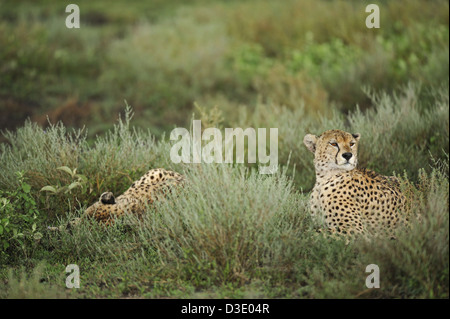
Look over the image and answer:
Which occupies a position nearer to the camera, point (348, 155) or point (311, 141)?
point (348, 155)

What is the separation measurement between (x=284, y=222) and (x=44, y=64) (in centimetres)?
790

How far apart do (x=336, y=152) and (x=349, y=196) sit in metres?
0.36

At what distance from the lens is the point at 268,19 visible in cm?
1434

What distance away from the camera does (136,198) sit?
5438mm

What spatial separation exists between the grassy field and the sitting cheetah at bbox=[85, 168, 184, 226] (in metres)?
0.12

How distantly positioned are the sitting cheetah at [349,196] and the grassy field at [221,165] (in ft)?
0.57

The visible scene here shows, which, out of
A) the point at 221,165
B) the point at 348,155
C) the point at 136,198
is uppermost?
the point at 348,155

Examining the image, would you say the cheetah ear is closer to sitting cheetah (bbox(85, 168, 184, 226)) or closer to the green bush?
sitting cheetah (bbox(85, 168, 184, 226))

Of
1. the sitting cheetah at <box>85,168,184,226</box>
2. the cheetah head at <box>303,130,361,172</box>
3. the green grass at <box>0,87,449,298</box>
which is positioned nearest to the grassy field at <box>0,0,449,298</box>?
the green grass at <box>0,87,449,298</box>

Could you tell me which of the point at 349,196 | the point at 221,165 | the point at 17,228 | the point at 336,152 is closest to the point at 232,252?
the point at 221,165

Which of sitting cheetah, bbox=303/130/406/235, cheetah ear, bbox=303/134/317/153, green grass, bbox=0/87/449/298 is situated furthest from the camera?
cheetah ear, bbox=303/134/317/153

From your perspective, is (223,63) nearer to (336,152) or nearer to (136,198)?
(136,198)

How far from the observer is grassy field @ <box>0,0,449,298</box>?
4.41 meters
